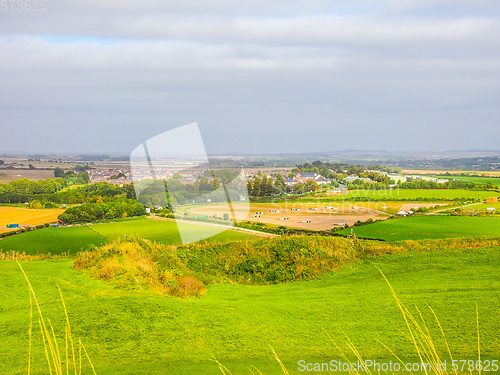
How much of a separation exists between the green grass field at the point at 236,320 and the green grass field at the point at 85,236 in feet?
31.4

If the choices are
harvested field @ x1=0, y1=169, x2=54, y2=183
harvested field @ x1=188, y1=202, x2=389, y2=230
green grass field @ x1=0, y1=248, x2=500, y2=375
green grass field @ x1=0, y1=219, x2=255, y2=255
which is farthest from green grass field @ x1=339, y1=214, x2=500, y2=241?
harvested field @ x1=0, y1=169, x2=54, y2=183

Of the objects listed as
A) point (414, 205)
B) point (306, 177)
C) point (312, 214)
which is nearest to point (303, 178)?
point (306, 177)

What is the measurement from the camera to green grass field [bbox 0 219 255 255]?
17938mm

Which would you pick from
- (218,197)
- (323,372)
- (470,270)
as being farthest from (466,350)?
(218,197)

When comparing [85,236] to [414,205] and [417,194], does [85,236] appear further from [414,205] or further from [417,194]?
[417,194]

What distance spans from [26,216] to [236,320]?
21.1m

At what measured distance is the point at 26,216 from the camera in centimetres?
2292

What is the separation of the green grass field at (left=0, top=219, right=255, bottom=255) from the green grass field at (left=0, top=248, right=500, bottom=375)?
31.4 feet

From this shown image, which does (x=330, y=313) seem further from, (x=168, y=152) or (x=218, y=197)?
(x=218, y=197)

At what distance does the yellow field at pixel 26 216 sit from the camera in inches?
850

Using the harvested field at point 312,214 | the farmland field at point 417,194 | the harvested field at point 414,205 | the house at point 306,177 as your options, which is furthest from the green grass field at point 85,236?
the house at point 306,177

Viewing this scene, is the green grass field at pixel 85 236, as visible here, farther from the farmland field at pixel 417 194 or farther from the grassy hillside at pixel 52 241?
the farmland field at pixel 417 194

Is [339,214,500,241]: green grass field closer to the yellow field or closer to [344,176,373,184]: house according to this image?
the yellow field

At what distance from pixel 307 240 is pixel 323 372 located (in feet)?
25.9
